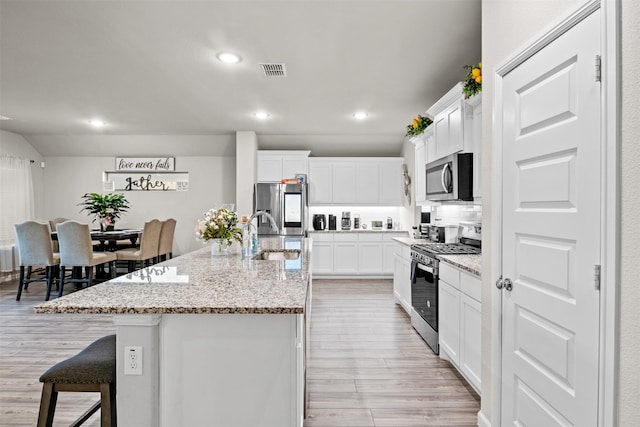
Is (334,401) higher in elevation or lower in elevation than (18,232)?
lower

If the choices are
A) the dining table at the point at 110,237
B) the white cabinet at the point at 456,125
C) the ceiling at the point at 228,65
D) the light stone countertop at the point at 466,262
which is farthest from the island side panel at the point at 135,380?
the dining table at the point at 110,237

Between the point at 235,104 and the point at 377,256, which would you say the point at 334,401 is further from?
the point at 377,256

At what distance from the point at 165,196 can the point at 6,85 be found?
3381mm

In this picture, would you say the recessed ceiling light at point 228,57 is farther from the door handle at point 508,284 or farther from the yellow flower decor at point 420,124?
the door handle at point 508,284

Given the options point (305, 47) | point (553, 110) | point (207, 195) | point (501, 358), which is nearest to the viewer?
point (553, 110)

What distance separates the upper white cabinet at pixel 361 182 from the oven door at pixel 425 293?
3.23m

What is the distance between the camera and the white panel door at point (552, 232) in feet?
4.21

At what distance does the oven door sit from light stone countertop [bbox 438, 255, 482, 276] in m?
0.30

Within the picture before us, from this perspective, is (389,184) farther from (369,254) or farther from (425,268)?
(425,268)

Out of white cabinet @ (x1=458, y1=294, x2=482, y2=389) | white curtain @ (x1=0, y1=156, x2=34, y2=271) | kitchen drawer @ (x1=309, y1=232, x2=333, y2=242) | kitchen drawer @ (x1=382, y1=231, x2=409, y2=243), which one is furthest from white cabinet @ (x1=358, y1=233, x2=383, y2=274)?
white curtain @ (x1=0, y1=156, x2=34, y2=271)

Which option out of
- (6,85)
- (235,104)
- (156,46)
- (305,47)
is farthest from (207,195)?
(305,47)

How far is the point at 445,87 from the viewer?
4.07m

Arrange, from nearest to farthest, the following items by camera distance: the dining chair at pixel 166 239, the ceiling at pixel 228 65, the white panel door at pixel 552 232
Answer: the white panel door at pixel 552 232 < the ceiling at pixel 228 65 < the dining chair at pixel 166 239

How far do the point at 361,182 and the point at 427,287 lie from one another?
3723 millimetres
